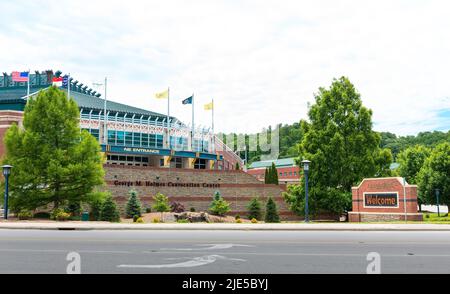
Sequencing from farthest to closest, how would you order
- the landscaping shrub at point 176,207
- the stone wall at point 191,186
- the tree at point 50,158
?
the landscaping shrub at point 176,207 → the stone wall at point 191,186 → the tree at point 50,158

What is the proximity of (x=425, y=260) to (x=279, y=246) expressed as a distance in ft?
15.6

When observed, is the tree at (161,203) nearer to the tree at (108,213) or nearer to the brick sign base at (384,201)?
the tree at (108,213)

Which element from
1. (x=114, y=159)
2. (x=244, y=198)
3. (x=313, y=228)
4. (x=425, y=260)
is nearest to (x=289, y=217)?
(x=244, y=198)

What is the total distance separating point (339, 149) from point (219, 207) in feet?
42.9

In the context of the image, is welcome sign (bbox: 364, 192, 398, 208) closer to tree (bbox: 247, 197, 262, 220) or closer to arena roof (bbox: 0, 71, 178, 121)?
tree (bbox: 247, 197, 262, 220)

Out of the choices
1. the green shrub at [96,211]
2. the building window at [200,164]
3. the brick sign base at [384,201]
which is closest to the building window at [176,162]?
the building window at [200,164]

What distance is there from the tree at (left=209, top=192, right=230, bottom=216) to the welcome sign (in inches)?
561

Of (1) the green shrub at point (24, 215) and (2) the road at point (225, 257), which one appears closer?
(2) the road at point (225, 257)


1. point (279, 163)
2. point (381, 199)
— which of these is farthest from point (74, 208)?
point (279, 163)

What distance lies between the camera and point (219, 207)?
45.5 m

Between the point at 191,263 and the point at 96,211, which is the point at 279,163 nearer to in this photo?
the point at 96,211

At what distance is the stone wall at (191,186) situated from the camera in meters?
45.0

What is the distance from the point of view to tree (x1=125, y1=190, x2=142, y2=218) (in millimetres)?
41469

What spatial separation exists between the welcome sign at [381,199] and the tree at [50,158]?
21268 millimetres
